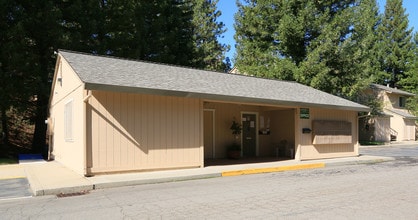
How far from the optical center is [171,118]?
40.8ft

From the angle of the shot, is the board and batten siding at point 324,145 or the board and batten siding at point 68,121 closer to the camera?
the board and batten siding at point 68,121

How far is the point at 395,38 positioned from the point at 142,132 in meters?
46.7

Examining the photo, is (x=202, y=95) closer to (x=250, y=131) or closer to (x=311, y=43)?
(x=250, y=131)

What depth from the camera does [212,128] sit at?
55.1ft

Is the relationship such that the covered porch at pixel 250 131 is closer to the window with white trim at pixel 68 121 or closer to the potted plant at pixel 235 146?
the potted plant at pixel 235 146

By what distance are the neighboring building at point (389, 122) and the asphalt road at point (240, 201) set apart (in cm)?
2739

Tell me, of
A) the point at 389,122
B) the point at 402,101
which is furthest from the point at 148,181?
the point at 402,101

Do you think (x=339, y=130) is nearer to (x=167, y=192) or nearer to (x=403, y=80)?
(x=167, y=192)

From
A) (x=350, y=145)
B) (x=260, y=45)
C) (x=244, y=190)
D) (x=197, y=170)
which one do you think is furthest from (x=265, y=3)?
(x=244, y=190)

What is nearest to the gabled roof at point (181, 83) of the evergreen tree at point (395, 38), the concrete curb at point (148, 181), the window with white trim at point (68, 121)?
the window with white trim at point (68, 121)

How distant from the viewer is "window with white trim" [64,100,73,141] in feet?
42.2

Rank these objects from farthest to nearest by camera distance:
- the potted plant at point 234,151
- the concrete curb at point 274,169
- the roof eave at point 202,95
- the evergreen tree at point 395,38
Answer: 1. the evergreen tree at point 395,38
2. the potted plant at point 234,151
3. the concrete curb at point 274,169
4. the roof eave at point 202,95

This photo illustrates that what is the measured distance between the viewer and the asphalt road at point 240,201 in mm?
6621

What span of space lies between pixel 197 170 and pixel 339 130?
8.25m
